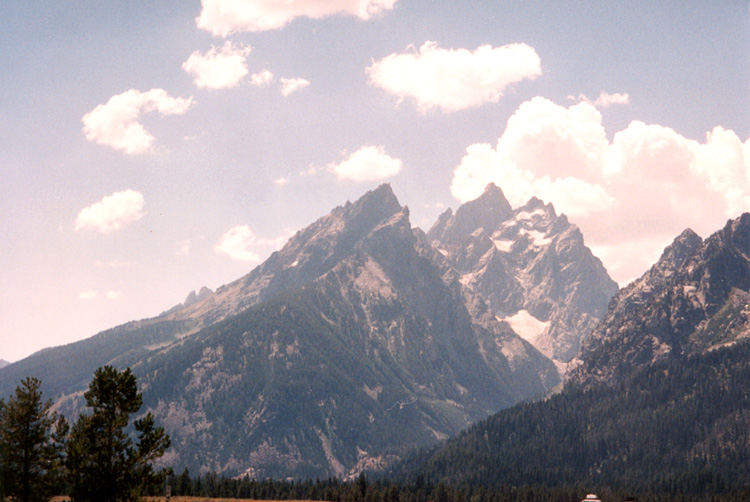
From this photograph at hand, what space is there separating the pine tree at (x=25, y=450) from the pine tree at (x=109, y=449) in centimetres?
1189

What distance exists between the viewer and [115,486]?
263ft

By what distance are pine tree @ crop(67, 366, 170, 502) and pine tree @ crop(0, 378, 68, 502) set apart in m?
11.9

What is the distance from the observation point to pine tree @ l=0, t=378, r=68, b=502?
299ft

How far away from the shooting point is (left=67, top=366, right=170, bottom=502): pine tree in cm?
7975

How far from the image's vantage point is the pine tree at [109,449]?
7975cm

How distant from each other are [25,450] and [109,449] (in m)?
18.1

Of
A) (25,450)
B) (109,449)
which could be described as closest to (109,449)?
(109,449)

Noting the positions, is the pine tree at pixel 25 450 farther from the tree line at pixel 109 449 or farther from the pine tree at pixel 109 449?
the pine tree at pixel 109 449

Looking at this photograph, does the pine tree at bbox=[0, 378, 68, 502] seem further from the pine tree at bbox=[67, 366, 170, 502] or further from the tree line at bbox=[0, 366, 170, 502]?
the pine tree at bbox=[67, 366, 170, 502]

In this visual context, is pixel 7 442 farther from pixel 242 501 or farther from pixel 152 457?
→ pixel 242 501

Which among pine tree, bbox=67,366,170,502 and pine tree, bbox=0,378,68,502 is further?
pine tree, bbox=0,378,68,502

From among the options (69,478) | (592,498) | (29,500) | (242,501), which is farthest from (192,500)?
(592,498)

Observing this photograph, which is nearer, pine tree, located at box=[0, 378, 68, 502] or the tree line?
the tree line

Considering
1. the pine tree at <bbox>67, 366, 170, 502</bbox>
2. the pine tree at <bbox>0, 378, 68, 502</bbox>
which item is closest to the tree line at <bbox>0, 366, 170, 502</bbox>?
the pine tree at <bbox>67, 366, 170, 502</bbox>
